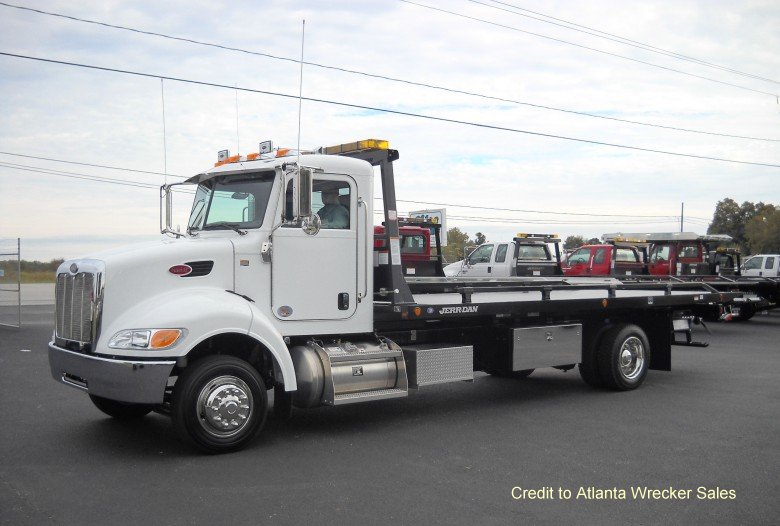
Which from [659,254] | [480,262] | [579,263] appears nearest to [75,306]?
[480,262]

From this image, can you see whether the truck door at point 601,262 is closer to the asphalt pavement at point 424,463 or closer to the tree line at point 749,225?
the asphalt pavement at point 424,463

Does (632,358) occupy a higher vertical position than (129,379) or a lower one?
lower

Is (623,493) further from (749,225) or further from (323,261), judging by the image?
(749,225)

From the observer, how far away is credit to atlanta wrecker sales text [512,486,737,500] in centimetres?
582

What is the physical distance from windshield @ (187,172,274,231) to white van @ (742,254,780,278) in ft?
82.7

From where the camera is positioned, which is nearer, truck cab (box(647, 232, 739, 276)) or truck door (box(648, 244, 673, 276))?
truck cab (box(647, 232, 739, 276))

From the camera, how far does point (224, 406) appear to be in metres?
6.95

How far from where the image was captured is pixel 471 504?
A: 5.63 metres

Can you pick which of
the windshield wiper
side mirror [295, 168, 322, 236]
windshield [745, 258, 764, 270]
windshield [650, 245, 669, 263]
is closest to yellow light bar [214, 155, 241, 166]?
the windshield wiper

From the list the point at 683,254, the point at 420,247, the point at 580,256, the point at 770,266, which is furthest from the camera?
the point at 770,266

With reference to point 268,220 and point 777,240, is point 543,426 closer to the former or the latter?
point 268,220

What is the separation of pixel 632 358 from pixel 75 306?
304 inches

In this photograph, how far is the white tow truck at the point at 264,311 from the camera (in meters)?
6.81

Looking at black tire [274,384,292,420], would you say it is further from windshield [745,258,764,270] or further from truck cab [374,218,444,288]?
windshield [745,258,764,270]
